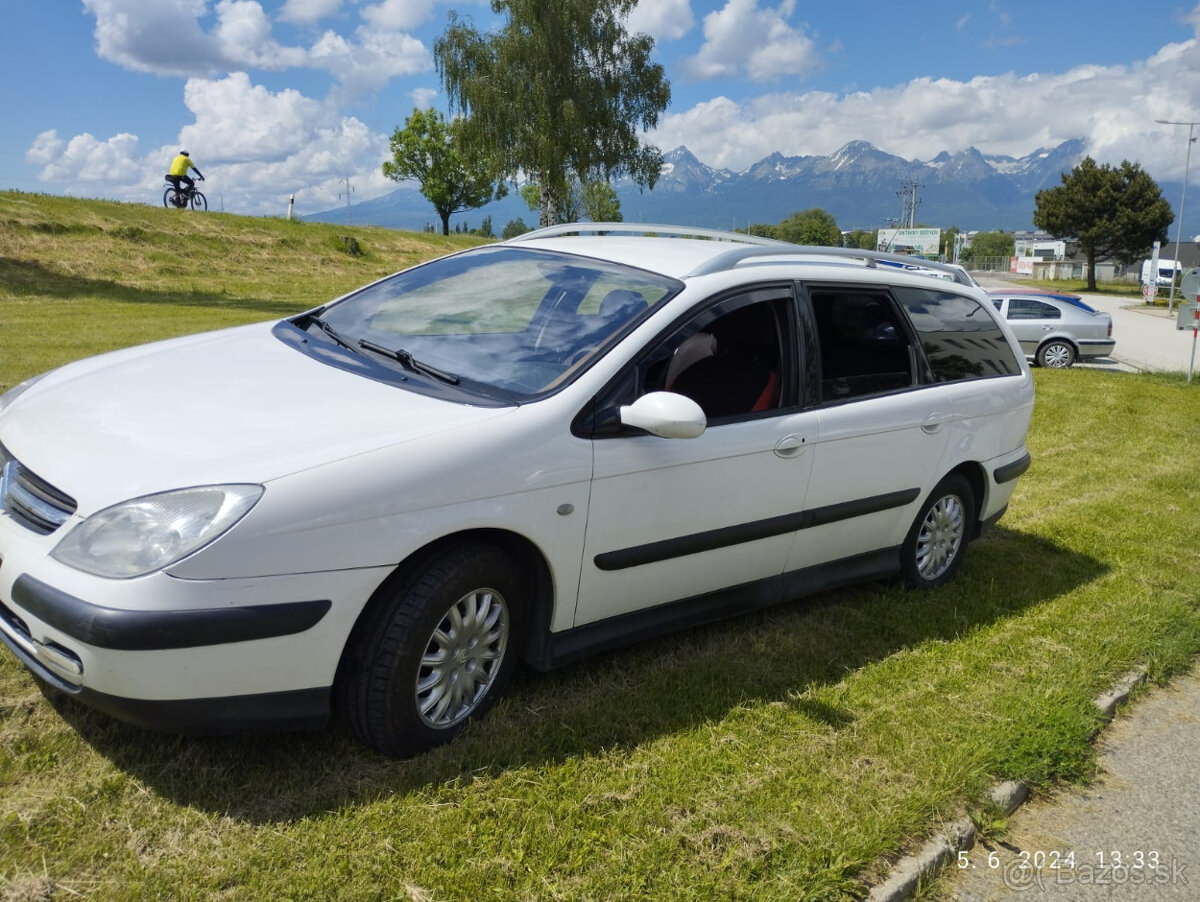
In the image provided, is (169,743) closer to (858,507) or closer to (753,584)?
(753,584)

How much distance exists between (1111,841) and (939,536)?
201 cm

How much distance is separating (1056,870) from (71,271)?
891 inches

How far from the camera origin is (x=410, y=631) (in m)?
2.80

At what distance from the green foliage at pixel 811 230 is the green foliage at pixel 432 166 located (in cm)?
6296

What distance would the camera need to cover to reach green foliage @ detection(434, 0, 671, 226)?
30859mm

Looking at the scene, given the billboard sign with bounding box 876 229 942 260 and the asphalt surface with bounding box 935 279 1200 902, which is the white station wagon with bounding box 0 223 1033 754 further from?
the billboard sign with bounding box 876 229 942 260

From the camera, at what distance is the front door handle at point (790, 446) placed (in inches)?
148

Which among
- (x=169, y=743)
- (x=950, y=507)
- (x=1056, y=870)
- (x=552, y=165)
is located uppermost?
(x=552, y=165)

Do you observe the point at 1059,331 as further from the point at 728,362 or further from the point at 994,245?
the point at 994,245

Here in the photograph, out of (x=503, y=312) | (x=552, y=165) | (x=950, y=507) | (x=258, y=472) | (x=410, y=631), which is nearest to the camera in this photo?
(x=258, y=472)

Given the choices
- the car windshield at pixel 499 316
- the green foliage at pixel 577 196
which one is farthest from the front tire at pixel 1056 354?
the car windshield at pixel 499 316

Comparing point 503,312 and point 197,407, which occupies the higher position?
point 503,312

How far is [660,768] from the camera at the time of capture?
3.11 metres

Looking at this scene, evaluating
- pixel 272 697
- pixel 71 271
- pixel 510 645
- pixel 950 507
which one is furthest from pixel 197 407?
pixel 71 271
